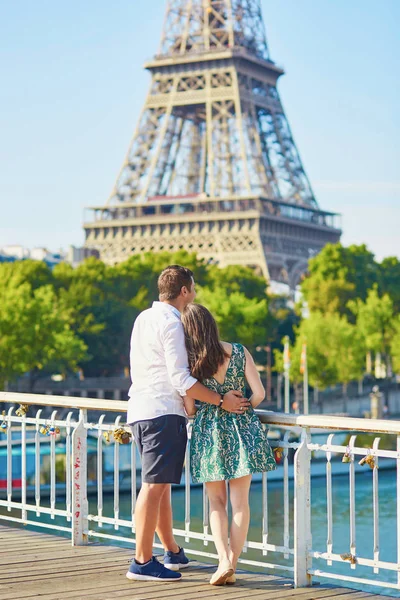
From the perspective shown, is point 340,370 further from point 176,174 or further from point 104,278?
point 176,174

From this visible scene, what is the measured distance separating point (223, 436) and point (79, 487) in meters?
1.81

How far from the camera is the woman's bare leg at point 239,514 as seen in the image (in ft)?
21.9

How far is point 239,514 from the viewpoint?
6.69m

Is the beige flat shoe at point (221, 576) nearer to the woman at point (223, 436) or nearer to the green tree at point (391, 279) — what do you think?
the woman at point (223, 436)

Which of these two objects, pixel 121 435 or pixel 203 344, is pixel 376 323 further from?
pixel 203 344

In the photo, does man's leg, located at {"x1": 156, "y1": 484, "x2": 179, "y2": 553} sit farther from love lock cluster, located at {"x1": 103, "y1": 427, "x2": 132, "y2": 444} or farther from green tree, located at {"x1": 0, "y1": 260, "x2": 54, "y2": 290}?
Answer: green tree, located at {"x1": 0, "y1": 260, "x2": 54, "y2": 290}

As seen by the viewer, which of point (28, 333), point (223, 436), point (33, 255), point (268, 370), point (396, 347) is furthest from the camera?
point (33, 255)

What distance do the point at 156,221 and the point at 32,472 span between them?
4624 centimetres

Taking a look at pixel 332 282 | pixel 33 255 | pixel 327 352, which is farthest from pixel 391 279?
pixel 33 255

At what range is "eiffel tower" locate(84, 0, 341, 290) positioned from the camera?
76000mm

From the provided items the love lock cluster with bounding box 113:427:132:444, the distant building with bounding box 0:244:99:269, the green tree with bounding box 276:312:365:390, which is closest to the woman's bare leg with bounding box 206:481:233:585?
the love lock cluster with bounding box 113:427:132:444

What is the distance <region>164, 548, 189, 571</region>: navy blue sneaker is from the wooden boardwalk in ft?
0.20

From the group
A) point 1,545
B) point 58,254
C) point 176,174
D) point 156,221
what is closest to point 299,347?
point 156,221

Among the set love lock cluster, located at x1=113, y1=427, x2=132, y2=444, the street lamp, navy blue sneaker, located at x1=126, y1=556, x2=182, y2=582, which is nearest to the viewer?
navy blue sneaker, located at x1=126, y1=556, x2=182, y2=582
